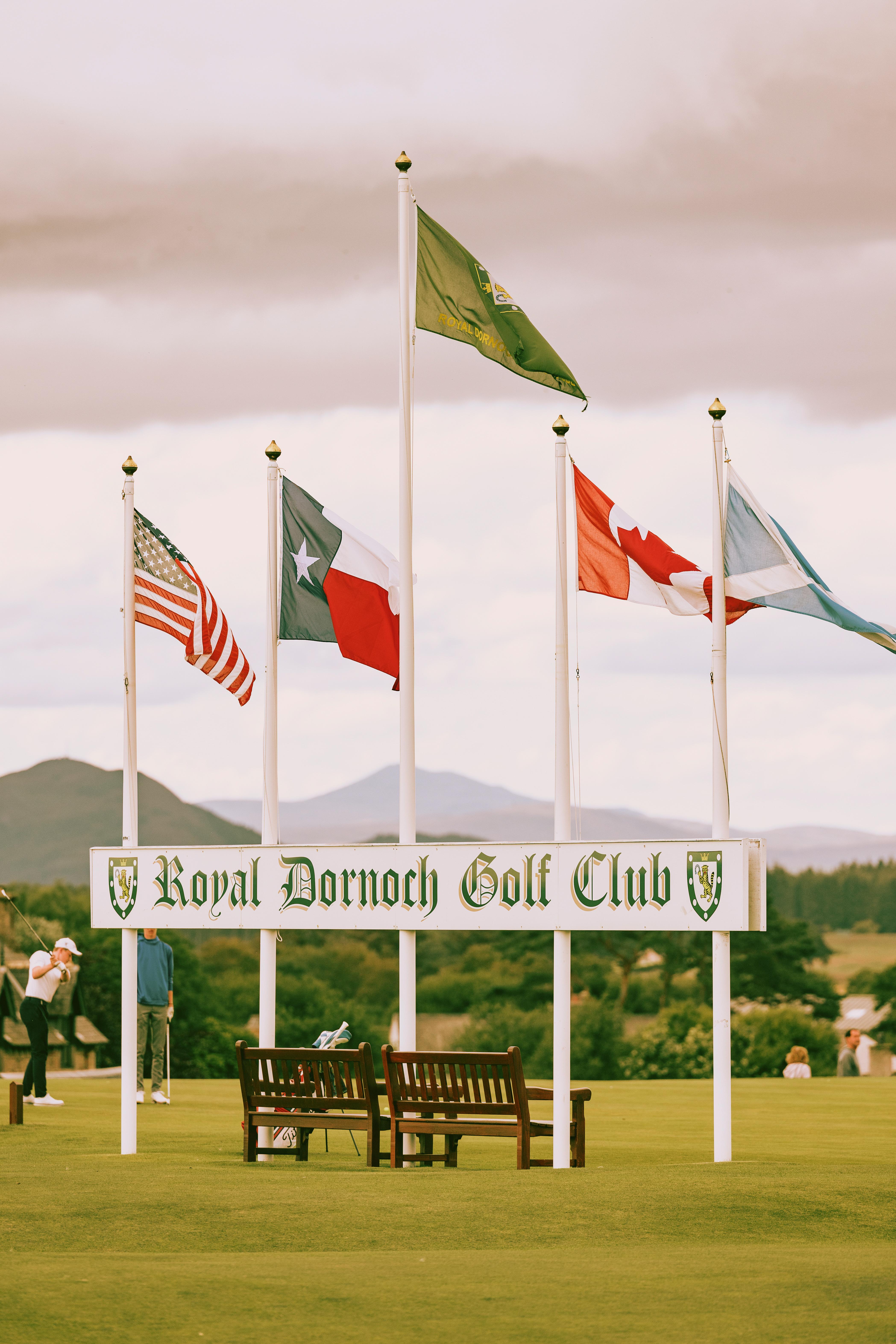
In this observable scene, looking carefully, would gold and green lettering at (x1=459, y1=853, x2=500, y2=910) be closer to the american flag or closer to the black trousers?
the american flag

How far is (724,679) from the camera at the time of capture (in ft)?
37.2

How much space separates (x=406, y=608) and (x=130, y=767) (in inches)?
104

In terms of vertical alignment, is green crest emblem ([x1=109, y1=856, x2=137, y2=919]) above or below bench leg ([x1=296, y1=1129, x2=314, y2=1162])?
above

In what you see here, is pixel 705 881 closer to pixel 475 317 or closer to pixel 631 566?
Result: pixel 631 566

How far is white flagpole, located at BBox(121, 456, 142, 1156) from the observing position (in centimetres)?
1262

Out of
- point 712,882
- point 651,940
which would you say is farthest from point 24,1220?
point 651,940

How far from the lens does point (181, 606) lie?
13117mm

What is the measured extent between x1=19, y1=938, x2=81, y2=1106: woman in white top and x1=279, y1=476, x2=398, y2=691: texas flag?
11.8ft

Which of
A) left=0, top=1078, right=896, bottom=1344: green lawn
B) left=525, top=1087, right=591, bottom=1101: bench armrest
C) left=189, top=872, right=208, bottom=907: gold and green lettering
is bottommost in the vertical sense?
left=0, top=1078, right=896, bottom=1344: green lawn

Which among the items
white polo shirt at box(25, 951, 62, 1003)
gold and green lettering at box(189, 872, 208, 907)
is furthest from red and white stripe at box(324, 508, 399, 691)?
white polo shirt at box(25, 951, 62, 1003)

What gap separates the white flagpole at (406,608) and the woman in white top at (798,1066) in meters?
10.2

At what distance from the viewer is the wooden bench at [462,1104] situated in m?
10.9

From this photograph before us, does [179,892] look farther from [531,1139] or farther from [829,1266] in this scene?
[829,1266]

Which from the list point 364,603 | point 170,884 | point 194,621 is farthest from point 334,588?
point 170,884
